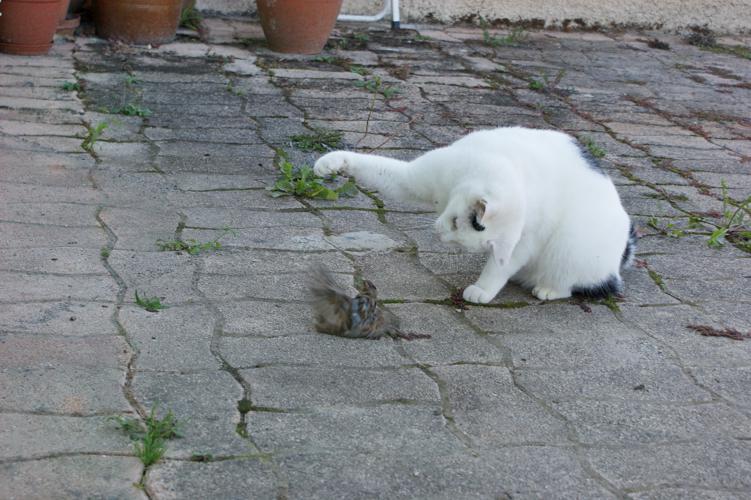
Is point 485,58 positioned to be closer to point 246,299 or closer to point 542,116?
point 542,116

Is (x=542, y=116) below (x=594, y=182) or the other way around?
below

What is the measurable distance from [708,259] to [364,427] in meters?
2.40

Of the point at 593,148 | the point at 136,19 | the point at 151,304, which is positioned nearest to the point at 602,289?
the point at 151,304

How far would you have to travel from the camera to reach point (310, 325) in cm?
344

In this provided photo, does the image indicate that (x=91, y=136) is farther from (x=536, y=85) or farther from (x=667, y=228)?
(x=536, y=85)

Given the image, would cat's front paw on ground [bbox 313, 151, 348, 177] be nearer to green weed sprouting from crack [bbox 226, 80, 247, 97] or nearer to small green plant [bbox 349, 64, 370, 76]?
green weed sprouting from crack [bbox 226, 80, 247, 97]

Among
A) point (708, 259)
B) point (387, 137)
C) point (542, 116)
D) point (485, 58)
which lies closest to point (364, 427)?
point (708, 259)

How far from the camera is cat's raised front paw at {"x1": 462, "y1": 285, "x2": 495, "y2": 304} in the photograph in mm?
3785

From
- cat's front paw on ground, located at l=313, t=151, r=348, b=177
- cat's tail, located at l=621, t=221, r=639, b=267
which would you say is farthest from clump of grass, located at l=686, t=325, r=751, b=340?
cat's front paw on ground, located at l=313, t=151, r=348, b=177

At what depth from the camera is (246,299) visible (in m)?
3.59

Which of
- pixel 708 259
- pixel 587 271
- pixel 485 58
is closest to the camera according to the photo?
pixel 587 271

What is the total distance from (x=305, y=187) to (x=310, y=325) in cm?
148

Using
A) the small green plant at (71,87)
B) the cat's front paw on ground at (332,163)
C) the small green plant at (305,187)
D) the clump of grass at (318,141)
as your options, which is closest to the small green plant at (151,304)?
the cat's front paw on ground at (332,163)

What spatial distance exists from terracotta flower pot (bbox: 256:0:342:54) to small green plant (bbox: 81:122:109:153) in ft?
8.37
